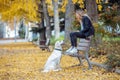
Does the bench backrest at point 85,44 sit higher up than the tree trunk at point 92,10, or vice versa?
the tree trunk at point 92,10

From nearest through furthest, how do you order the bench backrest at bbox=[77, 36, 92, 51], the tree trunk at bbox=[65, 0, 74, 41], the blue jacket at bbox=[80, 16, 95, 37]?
the bench backrest at bbox=[77, 36, 92, 51] < the blue jacket at bbox=[80, 16, 95, 37] < the tree trunk at bbox=[65, 0, 74, 41]

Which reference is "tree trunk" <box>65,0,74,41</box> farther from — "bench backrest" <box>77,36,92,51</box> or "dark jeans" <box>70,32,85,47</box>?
"bench backrest" <box>77,36,92,51</box>

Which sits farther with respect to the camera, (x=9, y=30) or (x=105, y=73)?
(x=9, y=30)

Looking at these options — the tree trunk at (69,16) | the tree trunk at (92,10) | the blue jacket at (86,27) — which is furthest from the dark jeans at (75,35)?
the tree trunk at (69,16)

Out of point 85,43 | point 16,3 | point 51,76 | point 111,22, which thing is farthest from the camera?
point 16,3

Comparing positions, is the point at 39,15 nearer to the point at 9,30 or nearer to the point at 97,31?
the point at 97,31

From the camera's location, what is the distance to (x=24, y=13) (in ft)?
112

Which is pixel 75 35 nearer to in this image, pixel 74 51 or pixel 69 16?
pixel 74 51

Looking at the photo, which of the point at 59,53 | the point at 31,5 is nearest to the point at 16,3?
the point at 31,5

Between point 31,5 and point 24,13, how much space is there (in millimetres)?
1078

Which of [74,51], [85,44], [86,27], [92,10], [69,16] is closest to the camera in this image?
[85,44]

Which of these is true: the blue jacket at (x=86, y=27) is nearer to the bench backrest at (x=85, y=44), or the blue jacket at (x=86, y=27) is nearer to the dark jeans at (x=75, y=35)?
the dark jeans at (x=75, y=35)

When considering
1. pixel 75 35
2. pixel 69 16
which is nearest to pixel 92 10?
pixel 69 16

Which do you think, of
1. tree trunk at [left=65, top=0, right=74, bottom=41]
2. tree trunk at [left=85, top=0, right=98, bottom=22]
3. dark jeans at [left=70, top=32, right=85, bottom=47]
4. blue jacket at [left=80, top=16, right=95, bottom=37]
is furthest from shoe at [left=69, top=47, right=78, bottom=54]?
tree trunk at [left=65, top=0, right=74, bottom=41]
